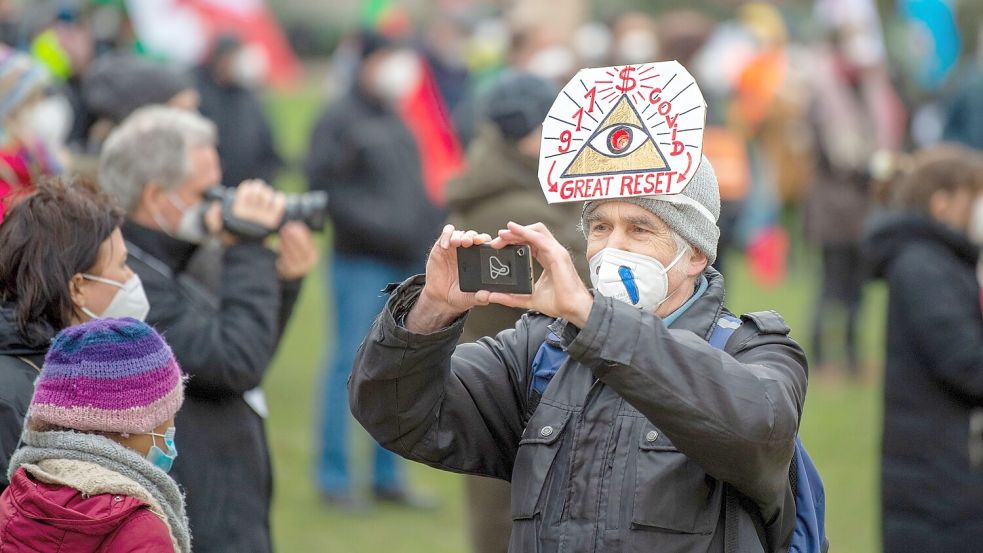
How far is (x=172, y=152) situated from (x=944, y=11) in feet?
36.2

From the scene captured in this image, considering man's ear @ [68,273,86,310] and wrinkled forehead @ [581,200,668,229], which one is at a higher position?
wrinkled forehead @ [581,200,668,229]

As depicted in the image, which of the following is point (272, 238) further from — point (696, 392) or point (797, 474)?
point (696, 392)

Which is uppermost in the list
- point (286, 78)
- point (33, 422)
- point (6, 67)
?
point (286, 78)

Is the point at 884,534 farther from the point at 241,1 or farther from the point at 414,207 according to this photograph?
the point at 241,1

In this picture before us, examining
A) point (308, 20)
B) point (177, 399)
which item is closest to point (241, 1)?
point (177, 399)

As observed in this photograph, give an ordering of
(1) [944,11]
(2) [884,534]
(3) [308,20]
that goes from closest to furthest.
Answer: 1. (2) [884,534]
2. (1) [944,11]
3. (3) [308,20]

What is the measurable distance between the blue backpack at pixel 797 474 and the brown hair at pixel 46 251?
1292 mm

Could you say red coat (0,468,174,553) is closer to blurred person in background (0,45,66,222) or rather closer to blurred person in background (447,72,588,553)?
blurred person in background (447,72,588,553)

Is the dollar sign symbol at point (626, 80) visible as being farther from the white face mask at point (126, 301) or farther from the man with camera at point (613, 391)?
the white face mask at point (126, 301)

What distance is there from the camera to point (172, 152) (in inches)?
176

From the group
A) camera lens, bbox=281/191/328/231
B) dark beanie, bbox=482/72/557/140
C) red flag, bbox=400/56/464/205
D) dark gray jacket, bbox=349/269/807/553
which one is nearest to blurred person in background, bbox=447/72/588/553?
dark beanie, bbox=482/72/557/140

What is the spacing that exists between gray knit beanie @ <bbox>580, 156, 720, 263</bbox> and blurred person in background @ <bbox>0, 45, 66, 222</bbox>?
2.78 m

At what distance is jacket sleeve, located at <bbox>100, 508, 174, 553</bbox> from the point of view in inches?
112

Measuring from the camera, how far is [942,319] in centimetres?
480
